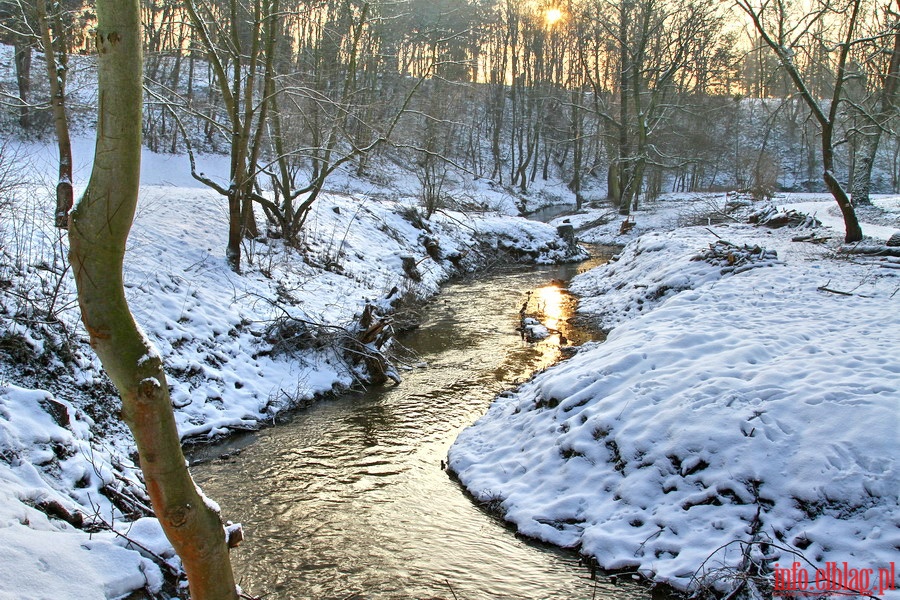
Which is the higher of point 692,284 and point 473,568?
point 692,284

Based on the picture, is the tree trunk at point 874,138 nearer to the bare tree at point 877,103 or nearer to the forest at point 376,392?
the bare tree at point 877,103

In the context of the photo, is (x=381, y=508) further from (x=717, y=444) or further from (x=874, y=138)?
(x=874, y=138)

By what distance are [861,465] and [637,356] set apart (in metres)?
2.71

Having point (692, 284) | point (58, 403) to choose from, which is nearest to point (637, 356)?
point (692, 284)

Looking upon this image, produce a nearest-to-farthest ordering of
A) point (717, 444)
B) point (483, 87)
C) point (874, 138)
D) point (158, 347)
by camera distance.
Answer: point (717, 444)
point (158, 347)
point (874, 138)
point (483, 87)

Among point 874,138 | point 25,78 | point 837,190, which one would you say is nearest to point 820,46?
point 837,190

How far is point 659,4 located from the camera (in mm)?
Result: 27156

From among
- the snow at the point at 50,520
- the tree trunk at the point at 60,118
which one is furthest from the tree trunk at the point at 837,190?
the tree trunk at the point at 60,118

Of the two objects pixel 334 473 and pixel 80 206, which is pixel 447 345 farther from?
pixel 80 206

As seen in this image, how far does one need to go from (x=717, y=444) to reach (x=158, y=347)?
23.0 feet

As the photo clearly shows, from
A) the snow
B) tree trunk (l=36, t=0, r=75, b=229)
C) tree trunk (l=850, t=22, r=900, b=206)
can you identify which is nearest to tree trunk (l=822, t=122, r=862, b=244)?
tree trunk (l=850, t=22, r=900, b=206)

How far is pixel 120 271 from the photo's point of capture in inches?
78.1

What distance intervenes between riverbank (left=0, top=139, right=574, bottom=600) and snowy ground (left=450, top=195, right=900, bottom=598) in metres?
3.29

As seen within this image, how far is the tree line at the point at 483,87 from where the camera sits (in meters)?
10.9
